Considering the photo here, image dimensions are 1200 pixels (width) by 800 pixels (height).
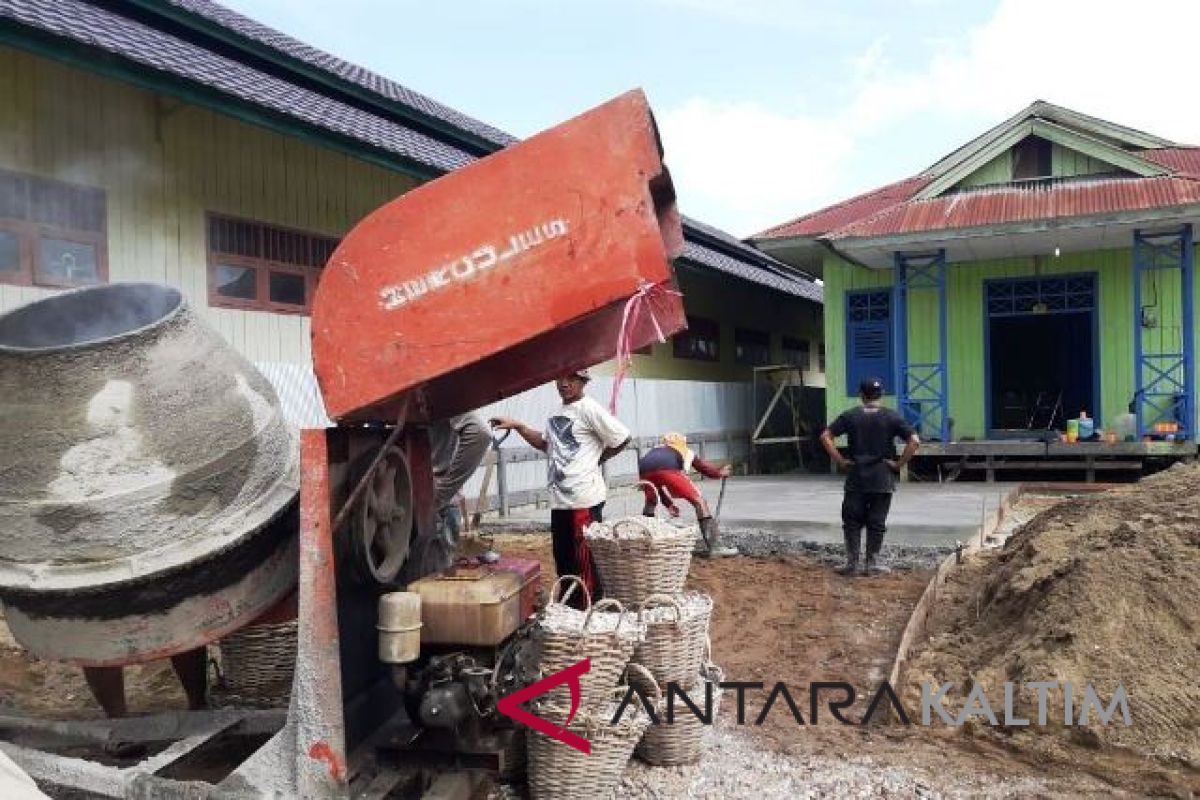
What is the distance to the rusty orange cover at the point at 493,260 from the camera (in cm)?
295

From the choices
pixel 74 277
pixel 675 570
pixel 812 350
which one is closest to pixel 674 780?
pixel 675 570

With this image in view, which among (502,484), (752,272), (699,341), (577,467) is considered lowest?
(502,484)

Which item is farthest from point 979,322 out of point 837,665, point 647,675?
point 647,675

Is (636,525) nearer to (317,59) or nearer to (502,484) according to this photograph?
(502,484)

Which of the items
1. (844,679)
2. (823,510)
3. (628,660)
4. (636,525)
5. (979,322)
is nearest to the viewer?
(628,660)

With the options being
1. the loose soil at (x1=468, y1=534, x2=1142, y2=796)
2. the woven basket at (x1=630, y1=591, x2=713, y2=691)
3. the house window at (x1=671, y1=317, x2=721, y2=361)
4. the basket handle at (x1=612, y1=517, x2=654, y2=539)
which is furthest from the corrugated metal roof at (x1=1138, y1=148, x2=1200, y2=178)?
the woven basket at (x1=630, y1=591, x2=713, y2=691)

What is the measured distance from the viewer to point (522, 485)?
11508mm

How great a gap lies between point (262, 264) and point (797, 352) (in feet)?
57.1

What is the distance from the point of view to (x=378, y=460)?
330cm

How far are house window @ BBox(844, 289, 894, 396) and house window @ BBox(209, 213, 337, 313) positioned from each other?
31.3 ft

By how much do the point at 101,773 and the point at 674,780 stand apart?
6.76 feet

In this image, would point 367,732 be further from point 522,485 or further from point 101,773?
point 522,485

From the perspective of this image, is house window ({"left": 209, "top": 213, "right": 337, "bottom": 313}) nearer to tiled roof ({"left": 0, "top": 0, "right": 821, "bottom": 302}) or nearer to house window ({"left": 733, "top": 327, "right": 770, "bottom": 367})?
tiled roof ({"left": 0, "top": 0, "right": 821, "bottom": 302})

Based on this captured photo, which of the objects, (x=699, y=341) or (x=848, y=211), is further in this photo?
(x=699, y=341)
